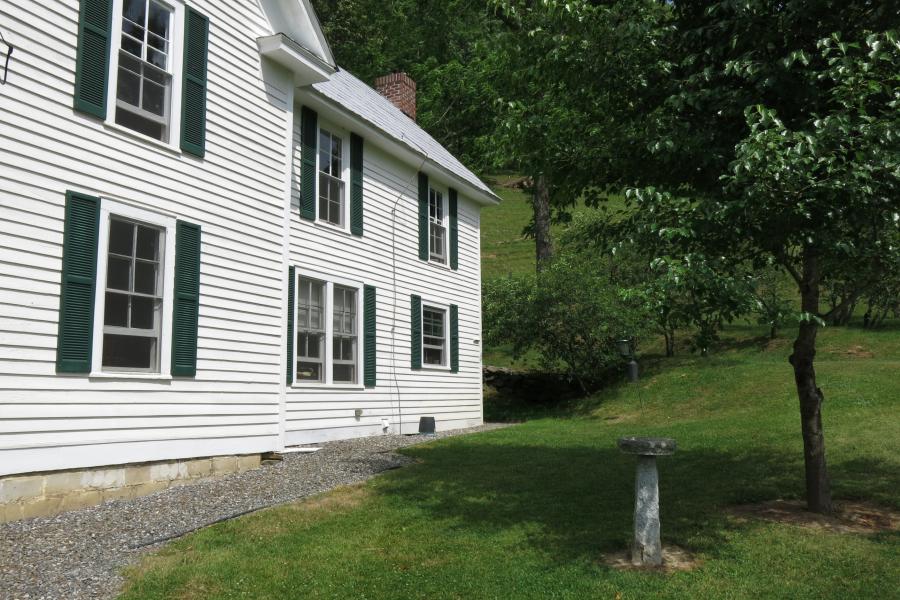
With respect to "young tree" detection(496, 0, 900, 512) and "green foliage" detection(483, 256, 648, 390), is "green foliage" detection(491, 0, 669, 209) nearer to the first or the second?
"young tree" detection(496, 0, 900, 512)

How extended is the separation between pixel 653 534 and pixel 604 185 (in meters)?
3.92

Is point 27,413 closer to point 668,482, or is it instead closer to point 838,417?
point 668,482

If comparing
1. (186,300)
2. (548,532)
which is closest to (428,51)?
(186,300)

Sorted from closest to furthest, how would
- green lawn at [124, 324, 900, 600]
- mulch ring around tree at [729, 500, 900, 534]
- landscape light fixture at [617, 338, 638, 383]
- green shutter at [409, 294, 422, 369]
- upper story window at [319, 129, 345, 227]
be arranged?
1. green lawn at [124, 324, 900, 600]
2. mulch ring around tree at [729, 500, 900, 534]
3. upper story window at [319, 129, 345, 227]
4. green shutter at [409, 294, 422, 369]
5. landscape light fixture at [617, 338, 638, 383]

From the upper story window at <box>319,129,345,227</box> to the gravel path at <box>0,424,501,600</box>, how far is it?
4502 millimetres

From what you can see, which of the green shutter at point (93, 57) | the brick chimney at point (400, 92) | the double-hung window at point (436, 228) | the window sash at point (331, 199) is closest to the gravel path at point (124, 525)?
the green shutter at point (93, 57)

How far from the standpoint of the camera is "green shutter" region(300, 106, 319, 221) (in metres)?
11.1

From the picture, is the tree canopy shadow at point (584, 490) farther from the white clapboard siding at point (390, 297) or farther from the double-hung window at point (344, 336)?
the double-hung window at point (344, 336)

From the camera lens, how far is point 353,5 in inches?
1182

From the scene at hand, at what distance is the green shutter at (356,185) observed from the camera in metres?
12.3

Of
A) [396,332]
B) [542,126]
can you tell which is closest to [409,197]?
[396,332]

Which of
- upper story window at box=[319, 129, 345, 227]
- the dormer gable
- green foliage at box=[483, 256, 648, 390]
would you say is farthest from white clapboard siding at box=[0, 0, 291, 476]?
green foliage at box=[483, 256, 648, 390]

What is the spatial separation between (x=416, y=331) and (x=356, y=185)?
3.29m

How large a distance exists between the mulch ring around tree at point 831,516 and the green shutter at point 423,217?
29.6 ft
